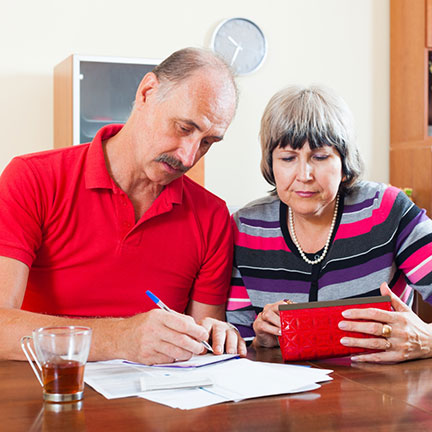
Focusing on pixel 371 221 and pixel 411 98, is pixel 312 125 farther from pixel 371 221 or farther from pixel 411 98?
pixel 411 98

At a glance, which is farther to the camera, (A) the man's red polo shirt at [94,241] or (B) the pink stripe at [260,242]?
(B) the pink stripe at [260,242]

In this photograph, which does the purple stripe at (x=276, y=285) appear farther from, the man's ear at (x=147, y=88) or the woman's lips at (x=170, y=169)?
the man's ear at (x=147, y=88)

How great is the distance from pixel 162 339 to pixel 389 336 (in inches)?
19.1

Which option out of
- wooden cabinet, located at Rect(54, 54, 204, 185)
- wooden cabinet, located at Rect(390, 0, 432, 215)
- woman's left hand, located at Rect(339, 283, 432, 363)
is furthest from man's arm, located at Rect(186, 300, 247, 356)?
wooden cabinet, located at Rect(390, 0, 432, 215)

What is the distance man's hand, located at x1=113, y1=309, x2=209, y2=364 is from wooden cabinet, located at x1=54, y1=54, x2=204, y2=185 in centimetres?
246

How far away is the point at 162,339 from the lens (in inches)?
51.1

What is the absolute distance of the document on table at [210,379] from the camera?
1090mm

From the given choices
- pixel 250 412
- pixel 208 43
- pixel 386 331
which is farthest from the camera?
pixel 208 43

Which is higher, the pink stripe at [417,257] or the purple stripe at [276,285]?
the pink stripe at [417,257]

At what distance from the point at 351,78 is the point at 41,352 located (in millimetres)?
4060

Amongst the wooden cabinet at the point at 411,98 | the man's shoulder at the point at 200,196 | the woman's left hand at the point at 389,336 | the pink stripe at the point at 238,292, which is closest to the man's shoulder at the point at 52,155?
the man's shoulder at the point at 200,196

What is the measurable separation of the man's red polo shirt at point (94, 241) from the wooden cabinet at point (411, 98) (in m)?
2.92

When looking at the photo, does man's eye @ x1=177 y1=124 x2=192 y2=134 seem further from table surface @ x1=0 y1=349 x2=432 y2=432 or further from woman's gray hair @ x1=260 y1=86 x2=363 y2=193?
table surface @ x1=0 y1=349 x2=432 y2=432

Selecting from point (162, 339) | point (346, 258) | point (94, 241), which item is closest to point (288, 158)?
point (346, 258)
